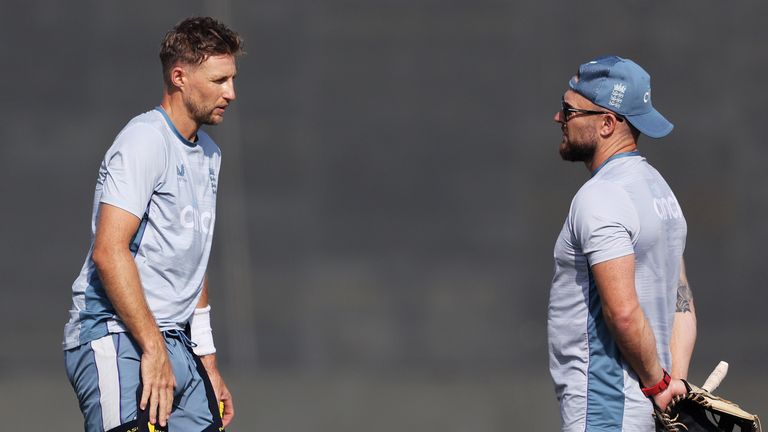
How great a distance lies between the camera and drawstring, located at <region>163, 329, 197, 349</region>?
9.89 ft

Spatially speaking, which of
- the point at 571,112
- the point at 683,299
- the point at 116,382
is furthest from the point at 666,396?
the point at 116,382

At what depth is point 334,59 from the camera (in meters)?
5.70

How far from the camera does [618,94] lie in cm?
285

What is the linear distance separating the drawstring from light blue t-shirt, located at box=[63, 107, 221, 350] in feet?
0.05

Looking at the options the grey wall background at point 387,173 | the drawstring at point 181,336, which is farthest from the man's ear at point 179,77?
the grey wall background at point 387,173

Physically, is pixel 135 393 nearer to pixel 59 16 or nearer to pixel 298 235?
pixel 298 235

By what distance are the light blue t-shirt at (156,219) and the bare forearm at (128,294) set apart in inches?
4.7

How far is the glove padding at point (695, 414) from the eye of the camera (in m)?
2.74

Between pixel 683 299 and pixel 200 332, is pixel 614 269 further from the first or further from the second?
pixel 200 332

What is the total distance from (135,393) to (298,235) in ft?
9.39

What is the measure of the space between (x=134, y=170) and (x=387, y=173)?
2.97 m

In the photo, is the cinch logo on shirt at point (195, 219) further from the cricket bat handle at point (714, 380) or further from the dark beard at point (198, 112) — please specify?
the cricket bat handle at point (714, 380)

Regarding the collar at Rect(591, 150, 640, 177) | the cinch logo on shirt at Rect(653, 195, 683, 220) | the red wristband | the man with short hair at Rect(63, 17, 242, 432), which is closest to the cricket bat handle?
the red wristband

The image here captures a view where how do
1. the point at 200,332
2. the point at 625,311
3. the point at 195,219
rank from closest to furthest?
1. the point at 625,311
2. the point at 195,219
3. the point at 200,332
